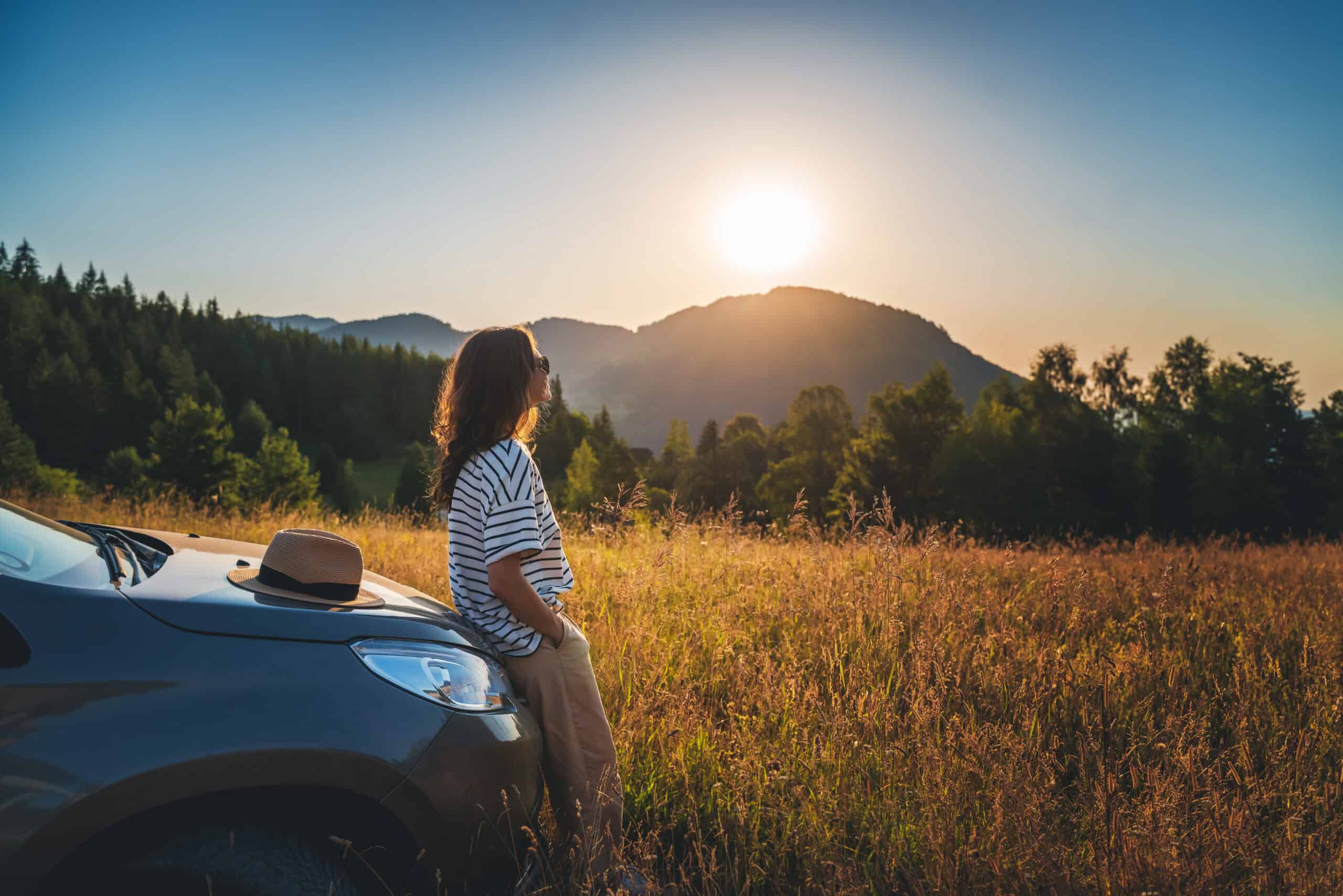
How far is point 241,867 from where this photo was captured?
63.3 inches

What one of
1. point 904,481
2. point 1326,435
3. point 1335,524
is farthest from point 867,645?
point 1326,435

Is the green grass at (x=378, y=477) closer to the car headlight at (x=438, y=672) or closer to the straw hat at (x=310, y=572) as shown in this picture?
the straw hat at (x=310, y=572)

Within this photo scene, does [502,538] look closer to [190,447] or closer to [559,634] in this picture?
[559,634]

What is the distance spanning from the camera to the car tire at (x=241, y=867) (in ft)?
5.09

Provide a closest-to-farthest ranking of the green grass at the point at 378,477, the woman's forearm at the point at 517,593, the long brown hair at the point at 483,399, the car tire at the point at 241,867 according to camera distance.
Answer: the car tire at the point at 241,867 → the woman's forearm at the point at 517,593 → the long brown hair at the point at 483,399 → the green grass at the point at 378,477

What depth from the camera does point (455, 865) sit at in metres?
1.88

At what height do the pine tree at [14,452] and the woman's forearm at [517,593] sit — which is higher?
the woman's forearm at [517,593]

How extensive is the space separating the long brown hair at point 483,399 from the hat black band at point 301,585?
59 centimetres

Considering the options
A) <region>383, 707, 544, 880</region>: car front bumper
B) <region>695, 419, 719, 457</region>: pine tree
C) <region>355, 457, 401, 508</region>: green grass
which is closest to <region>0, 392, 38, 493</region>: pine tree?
<region>355, 457, 401, 508</region>: green grass

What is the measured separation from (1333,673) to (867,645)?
107 inches

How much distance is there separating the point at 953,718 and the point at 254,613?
3.11 meters

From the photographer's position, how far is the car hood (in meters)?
1.72

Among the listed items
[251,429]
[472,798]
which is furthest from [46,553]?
[251,429]

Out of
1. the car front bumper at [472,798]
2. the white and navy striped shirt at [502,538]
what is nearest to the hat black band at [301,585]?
the white and navy striped shirt at [502,538]
